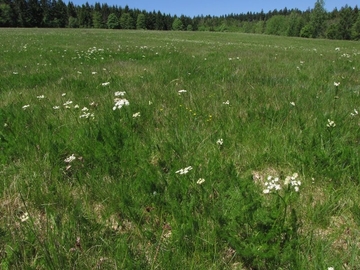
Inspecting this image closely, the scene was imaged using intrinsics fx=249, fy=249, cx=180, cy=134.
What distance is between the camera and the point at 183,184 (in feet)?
7.77

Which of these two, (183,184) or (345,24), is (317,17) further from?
(183,184)

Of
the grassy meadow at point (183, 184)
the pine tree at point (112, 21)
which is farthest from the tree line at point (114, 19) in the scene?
the grassy meadow at point (183, 184)

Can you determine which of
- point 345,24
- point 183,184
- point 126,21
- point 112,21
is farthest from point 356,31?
point 183,184

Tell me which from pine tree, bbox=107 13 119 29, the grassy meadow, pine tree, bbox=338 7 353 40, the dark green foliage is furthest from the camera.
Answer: the dark green foliage

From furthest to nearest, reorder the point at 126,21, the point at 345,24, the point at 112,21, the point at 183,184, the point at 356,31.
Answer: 1. the point at 126,21
2. the point at 112,21
3. the point at 345,24
4. the point at 356,31
5. the point at 183,184

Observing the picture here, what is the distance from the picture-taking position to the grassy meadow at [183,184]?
177 centimetres

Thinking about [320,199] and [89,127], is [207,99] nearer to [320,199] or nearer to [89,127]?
[89,127]

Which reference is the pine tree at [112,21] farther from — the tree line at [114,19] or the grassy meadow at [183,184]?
the grassy meadow at [183,184]

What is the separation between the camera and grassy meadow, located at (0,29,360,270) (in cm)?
177

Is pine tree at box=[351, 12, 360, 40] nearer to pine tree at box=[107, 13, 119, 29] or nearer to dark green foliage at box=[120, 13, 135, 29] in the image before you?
dark green foliage at box=[120, 13, 135, 29]

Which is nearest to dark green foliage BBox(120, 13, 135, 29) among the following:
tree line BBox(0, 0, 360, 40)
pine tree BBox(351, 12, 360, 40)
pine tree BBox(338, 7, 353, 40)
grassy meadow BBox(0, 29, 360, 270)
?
tree line BBox(0, 0, 360, 40)

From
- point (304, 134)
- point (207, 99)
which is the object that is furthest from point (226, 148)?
point (207, 99)

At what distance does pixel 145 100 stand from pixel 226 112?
159 cm

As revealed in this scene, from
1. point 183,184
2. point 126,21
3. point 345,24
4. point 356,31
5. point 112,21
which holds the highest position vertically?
point 126,21
